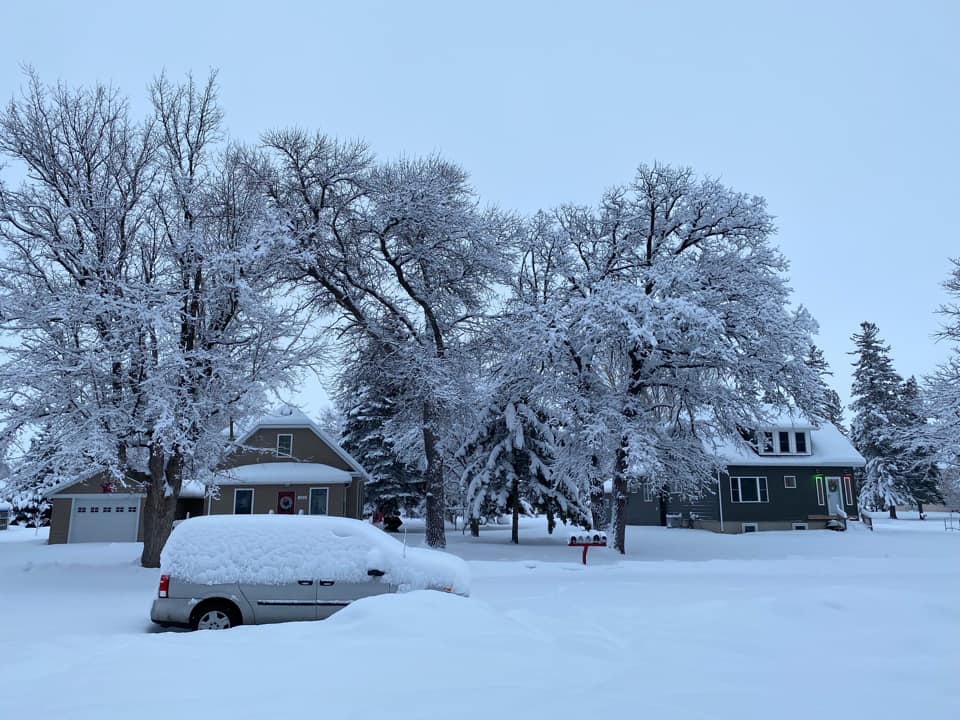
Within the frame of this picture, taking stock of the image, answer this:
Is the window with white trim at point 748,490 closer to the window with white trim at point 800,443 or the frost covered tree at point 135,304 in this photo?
the window with white trim at point 800,443

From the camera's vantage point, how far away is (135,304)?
15477 mm

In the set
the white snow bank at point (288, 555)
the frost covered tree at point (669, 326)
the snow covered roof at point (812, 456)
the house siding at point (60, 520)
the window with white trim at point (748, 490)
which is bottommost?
the house siding at point (60, 520)

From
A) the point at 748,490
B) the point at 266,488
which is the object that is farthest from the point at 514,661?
the point at 748,490

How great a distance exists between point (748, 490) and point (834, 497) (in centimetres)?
539

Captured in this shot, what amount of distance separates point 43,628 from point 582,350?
55.9 ft

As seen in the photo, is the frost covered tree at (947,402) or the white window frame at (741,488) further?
the white window frame at (741,488)

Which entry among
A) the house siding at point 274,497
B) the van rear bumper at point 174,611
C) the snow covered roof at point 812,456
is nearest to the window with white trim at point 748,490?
the snow covered roof at point 812,456

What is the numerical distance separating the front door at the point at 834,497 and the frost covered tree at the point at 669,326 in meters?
19.1

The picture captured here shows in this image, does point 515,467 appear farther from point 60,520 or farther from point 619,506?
point 60,520

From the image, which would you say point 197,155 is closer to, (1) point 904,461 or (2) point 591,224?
(2) point 591,224

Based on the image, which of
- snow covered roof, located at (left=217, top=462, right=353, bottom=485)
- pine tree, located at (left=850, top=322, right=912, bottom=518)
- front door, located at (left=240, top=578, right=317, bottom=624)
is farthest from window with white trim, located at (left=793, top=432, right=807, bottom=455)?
front door, located at (left=240, top=578, right=317, bottom=624)

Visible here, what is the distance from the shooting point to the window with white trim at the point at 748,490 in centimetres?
3838

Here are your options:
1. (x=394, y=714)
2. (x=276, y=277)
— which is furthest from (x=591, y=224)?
(x=394, y=714)

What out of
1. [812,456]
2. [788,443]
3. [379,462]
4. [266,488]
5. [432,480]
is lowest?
[266,488]
